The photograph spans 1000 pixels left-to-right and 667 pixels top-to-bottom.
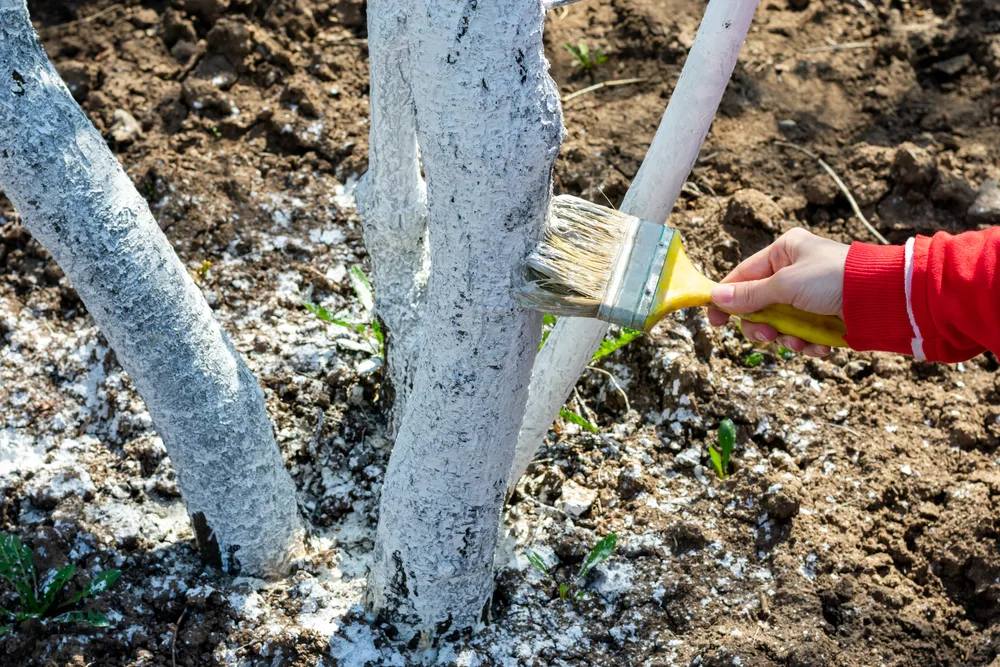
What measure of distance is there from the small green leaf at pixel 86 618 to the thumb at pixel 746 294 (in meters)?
1.45

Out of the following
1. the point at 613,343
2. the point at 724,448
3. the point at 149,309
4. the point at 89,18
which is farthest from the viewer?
the point at 89,18

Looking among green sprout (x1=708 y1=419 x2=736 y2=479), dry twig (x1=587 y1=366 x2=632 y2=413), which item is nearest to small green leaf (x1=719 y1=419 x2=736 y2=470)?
green sprout (x1=708 y1=419 x2=736 y2=479)

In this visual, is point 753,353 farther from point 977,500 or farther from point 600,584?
point 600,584

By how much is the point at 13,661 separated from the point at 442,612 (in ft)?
3.02

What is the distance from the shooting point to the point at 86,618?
6.74 ft

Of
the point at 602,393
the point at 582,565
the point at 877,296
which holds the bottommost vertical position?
the point at 582,565

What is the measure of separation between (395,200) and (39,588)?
3.87ft

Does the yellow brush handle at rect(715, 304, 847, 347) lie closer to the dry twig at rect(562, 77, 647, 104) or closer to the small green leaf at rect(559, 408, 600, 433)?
the small green leaf at rect(559, 408, 600, 433)

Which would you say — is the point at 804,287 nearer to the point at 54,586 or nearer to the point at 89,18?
the point at 54,586

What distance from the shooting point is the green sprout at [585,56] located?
11.3ft

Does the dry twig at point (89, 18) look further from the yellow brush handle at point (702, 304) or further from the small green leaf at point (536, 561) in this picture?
the yellow brush handle at point (702, 304)

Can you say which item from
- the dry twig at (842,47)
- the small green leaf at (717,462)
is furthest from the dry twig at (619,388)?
the dry twig at (842,47)

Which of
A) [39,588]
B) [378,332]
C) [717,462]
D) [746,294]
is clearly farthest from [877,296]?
[39,588]

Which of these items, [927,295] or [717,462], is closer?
[927,295]
